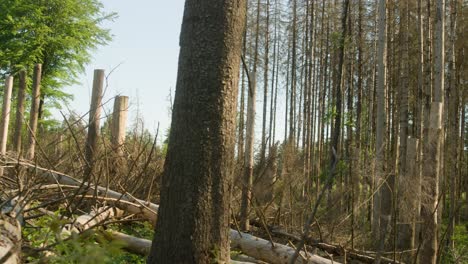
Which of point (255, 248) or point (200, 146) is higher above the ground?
point (200, 146)

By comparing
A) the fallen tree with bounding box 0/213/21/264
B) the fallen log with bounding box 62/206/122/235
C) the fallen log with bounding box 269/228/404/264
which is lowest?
the fallen log with bounding box 269/228/404/264

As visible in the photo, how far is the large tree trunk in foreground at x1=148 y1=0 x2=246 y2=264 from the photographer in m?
2.63

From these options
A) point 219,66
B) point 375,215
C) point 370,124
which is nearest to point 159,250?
point 219,66

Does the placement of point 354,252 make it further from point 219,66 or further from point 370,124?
point 370,124

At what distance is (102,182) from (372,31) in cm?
1181

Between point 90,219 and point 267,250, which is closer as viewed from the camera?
point 90,219

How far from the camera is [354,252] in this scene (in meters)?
5.26

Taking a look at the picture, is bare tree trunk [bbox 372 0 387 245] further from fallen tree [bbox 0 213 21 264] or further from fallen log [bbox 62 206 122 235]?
fallen tree [bbox 0 213 21 264]

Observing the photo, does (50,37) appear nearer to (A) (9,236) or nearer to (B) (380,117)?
(B) (380,117)

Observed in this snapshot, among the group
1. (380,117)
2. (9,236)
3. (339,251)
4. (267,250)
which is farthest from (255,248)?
(380,117)

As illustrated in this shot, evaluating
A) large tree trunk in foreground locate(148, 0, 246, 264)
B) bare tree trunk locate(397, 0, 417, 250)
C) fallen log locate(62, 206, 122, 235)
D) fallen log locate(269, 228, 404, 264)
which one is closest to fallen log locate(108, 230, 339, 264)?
fallen log locate(62, 206, 122, 235)

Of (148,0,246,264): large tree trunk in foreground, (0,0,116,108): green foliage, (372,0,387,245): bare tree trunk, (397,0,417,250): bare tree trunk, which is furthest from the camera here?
(0,0,116,108): green foliage

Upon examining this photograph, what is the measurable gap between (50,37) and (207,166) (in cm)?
1410

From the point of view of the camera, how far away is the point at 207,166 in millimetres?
2656
